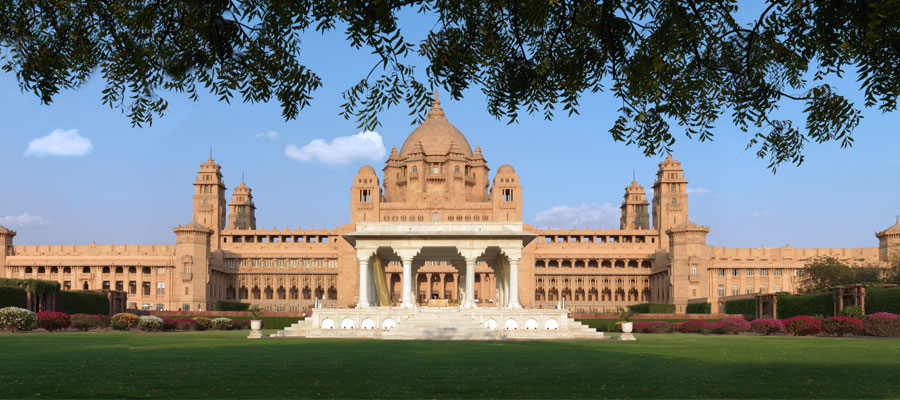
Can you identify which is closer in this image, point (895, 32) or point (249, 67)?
point (895, 32)

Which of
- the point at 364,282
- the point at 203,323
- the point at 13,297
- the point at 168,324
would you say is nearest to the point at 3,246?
the point at 13,297

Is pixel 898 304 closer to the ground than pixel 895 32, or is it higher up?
closer to the ground

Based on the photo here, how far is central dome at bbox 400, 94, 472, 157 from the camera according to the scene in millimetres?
115000

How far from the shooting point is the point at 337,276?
10988 cm

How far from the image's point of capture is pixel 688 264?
97.0 metres

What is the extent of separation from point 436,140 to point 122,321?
71493 mm

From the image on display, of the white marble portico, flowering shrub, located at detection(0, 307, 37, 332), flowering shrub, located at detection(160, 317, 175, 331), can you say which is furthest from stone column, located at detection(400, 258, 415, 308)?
flowering shrub, located at detection(0, 307, 37, 332)

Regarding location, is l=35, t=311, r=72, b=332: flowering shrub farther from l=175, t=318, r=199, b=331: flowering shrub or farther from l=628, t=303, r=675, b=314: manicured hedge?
l=628, t=303, r=675, b=314: manicured hedge

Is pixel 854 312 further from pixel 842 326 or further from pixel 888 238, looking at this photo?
pixel 888 238

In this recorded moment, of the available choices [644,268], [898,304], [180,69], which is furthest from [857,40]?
[644,268]

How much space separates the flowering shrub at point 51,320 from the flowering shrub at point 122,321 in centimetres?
325

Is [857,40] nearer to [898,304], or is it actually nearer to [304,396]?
[304,396]

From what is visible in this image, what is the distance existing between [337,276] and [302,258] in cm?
604

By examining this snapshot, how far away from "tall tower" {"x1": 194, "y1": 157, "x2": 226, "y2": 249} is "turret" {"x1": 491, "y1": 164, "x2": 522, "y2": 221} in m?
38.0
